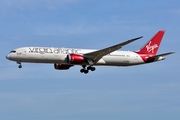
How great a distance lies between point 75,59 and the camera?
95.9m

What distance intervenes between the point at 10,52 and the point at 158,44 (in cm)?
3002

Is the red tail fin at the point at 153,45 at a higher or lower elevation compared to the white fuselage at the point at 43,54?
higher

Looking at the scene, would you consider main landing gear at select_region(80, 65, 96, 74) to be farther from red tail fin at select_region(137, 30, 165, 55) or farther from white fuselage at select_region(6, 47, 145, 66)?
red tail fin at select_region(137, 30, 165, 55)

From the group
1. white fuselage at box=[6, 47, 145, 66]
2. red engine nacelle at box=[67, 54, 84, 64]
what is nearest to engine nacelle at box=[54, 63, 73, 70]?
white fuselage at box=[6, 47, 145, 66]

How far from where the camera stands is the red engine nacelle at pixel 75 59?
9559cm

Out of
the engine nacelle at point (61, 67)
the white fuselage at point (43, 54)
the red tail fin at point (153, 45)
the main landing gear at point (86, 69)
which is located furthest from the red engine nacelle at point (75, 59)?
the red tail fin at point (153, 45)

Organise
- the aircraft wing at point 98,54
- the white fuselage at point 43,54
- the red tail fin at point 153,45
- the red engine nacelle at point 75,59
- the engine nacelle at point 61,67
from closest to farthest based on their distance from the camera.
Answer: the white fuselage at point 43,54, the aircraft wing at point 98,54, the red engine nacelle at point 75,59, the engine nacelle at point 61,67, the red tail fin at point 153,45

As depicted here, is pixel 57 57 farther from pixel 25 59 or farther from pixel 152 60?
pixel 152 60

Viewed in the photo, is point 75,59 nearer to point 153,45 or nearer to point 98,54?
point 98,54

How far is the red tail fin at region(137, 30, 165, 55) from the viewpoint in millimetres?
Result: 106062

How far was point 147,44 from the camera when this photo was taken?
107 meters

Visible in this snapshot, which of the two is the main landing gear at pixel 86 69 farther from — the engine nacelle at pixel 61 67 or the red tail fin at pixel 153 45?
the red tail fin at pixel 153 45

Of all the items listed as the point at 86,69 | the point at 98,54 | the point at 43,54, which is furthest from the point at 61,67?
the point at 43,54

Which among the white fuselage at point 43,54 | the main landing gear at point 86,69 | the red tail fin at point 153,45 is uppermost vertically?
the red tail fin at point 153,45
